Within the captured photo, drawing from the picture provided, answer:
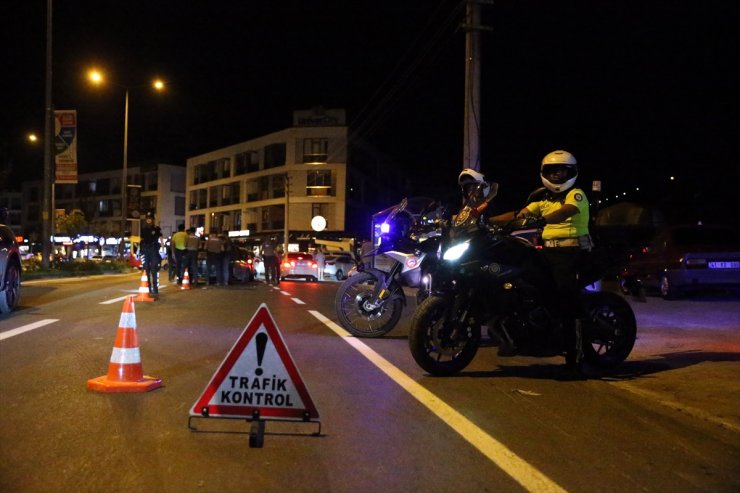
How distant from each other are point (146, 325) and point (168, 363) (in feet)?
10.8

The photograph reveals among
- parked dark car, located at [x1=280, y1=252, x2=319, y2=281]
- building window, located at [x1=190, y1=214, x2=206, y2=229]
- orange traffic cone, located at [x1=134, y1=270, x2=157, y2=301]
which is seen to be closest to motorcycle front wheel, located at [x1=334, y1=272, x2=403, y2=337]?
orange traffic cone, located at [x1=134, y1=270, x2=157, y2=301]

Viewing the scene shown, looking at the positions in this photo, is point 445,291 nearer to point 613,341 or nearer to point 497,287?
point 497,287

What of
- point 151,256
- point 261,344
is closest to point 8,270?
point 151,256

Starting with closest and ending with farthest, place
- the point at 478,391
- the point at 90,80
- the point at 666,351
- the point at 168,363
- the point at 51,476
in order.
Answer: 1. the point at 51,476
2. the point at 478,391
3. the point at 168,363
4. the point at 666,351
5. the point at 90,80

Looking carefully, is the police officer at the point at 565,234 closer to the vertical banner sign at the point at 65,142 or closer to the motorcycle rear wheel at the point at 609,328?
the motorcycle rear wheel at the point at 609,328

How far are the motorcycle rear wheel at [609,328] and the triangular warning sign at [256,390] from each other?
12.3 feet

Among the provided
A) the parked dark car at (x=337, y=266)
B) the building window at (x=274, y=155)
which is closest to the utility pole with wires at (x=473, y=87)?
the parked dark car at (x=337, y=266)

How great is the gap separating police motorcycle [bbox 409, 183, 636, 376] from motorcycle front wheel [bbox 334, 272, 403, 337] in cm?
215

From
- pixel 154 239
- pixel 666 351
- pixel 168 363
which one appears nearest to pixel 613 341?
pixel 666 351

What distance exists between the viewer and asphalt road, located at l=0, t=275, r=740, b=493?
379 cm

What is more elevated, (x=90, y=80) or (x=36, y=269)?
(x=90, y=80)

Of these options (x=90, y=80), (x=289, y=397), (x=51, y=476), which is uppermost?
(x=90, y=80)

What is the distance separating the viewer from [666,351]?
26.5ft

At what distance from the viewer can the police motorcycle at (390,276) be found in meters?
7.93
